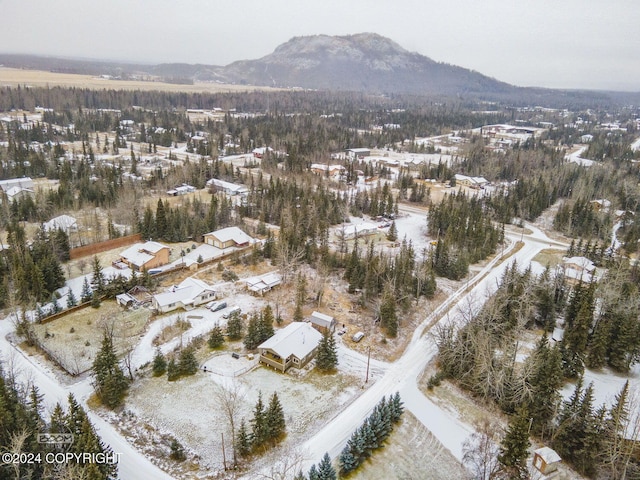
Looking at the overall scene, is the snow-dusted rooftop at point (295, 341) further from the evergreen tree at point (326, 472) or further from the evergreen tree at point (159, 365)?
the evergreen tree at point (326, 472)

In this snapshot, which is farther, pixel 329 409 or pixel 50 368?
pixel 50 368

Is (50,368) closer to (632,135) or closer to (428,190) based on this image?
(428,190)

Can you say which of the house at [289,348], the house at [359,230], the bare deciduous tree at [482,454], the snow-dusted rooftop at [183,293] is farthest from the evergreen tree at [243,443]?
the house at [359,230]

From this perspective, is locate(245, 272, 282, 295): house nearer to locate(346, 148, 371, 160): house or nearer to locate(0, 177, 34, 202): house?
locate(0, 177, 34, 202): house

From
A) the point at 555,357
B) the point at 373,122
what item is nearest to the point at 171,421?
the point at 555,357

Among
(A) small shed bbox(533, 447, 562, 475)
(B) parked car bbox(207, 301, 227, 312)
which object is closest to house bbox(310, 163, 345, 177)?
(B) parked car bbox(207, 301, 227, 312)

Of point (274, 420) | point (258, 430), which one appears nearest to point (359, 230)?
point (274, 420)
